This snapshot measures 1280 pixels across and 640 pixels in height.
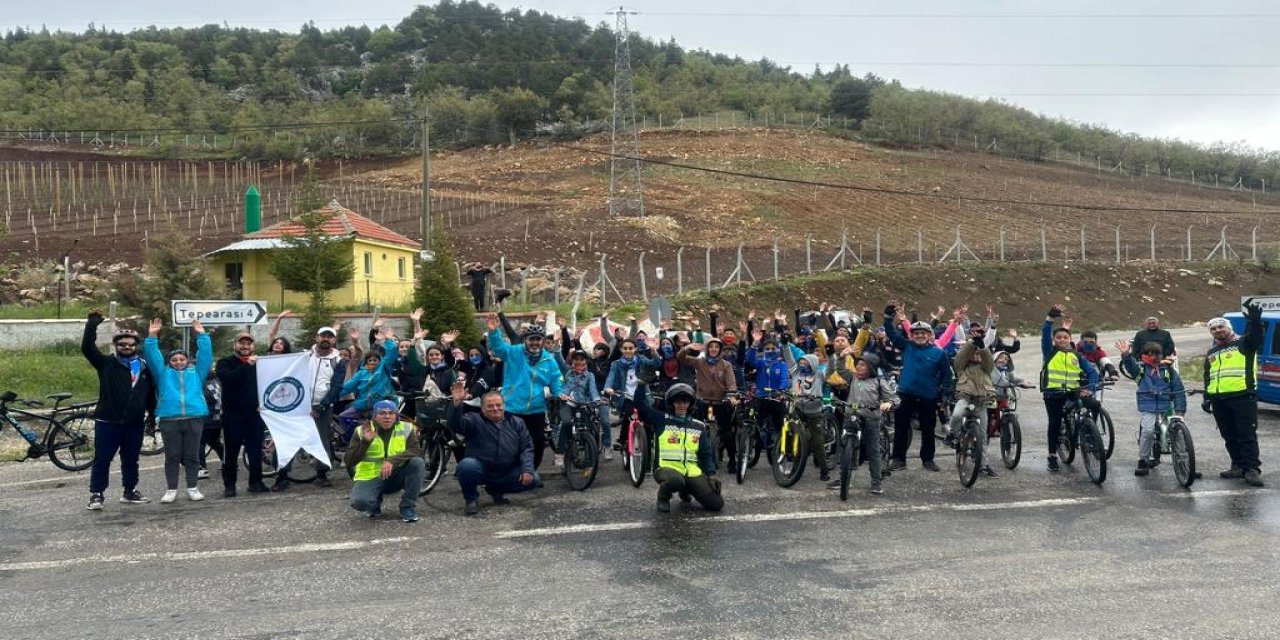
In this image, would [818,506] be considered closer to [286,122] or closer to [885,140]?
[885,140]

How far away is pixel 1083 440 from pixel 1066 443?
0.91 meters

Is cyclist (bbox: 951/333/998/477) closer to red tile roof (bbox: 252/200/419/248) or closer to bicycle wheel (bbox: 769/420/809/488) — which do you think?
bicycle wheel (bbox: 769/420/809/488)

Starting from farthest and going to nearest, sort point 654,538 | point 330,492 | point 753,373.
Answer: point 753,373 < point 330,492 < point 654,538

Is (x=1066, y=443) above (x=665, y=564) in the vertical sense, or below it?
above

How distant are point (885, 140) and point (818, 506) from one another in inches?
3357

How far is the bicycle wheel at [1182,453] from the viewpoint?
421 inches

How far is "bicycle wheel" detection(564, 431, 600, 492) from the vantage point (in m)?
11.0

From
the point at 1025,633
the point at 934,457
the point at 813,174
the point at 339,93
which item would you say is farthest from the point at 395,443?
the point at 339,93

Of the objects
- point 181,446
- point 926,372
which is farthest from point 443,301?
point 926,372

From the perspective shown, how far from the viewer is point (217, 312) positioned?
13.5 metres

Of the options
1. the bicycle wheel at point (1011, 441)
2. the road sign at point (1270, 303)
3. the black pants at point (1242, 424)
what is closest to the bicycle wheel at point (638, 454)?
the bicycle wheel at point (1011, 441)

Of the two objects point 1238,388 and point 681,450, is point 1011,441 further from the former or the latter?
point 681,450

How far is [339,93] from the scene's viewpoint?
160750mm

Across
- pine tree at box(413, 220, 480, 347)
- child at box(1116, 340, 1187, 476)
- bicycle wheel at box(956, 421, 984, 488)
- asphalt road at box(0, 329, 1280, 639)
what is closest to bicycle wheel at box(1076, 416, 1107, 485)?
asphalt road at box(0, 329, 1280, 639)
